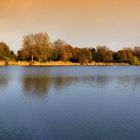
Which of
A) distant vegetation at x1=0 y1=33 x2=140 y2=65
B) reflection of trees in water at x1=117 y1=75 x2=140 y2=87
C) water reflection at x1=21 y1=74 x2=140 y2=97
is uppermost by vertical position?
distant vegetation at x1=0 y1=33 x2=140 y2=65

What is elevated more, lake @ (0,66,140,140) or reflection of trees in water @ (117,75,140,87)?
lake @ (0,66,140,140)

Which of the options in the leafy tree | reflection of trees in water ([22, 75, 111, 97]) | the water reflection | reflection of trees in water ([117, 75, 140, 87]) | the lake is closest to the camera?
the lake

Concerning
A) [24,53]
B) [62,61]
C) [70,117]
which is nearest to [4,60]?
[24,53]

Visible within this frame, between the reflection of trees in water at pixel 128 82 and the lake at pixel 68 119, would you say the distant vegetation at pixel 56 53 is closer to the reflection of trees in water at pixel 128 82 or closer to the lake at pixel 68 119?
the reflection of trees in water at pixel 128 82

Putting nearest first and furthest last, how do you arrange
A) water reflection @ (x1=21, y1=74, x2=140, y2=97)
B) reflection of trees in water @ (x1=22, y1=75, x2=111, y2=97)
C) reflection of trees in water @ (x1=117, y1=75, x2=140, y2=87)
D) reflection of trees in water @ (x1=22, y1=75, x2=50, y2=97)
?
reflection of trees in water @ (x1=22, y1=75, x2=50, y2=97) → reflection of trees in water @ (x1=22, y1=75, x2=111, y2=97) → water reflection @ (x1=21, y1=74, x2=140, y2=97) → reflection of trees in water @ (x1=117, y1=75, x2=140, y2=87)

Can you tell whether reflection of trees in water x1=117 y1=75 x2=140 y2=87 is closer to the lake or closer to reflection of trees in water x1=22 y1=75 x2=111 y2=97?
reflection of trees in water x1=22 y1=75 x2=111 y2=97

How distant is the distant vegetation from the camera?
76.9 metres

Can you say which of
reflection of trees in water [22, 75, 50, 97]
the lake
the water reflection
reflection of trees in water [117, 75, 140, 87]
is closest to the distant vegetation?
reflection of trees in water [117, 75, 140, 87]

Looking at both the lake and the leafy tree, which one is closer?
the lake

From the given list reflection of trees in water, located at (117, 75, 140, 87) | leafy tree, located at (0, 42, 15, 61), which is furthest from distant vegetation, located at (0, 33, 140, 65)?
reflection of trees in water, located at (117, 75, 140, 87)

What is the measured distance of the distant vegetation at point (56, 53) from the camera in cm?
7694

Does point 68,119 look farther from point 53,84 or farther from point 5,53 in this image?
point 5,53

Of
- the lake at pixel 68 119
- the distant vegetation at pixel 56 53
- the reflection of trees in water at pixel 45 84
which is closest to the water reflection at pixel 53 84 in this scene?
the reflection of trees in water at pixel 45 84

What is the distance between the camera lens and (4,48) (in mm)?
81938
